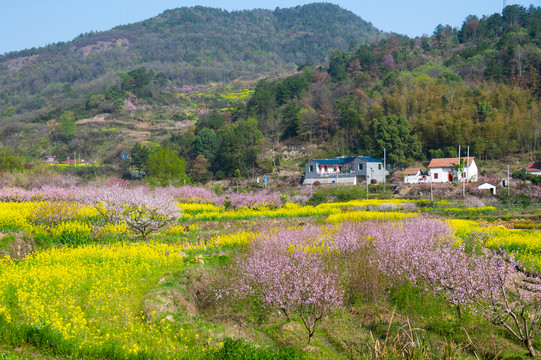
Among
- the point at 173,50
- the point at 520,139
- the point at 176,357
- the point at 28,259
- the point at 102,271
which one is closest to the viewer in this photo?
the point at 176,357

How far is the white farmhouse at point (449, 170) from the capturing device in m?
46.0

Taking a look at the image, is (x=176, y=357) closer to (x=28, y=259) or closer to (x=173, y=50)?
(x=28, y=259)

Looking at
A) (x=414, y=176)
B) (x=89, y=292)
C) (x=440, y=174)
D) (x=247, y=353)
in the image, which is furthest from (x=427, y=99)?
(x=247, y=353)

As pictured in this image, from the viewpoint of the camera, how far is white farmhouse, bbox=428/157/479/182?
4600cm

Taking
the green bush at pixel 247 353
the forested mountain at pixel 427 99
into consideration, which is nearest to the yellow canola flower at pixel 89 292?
the green bush at pixel 247 353

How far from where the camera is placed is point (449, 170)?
156 ft

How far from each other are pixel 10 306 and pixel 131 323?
2.43 meters

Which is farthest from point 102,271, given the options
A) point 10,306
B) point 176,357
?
point 176,357

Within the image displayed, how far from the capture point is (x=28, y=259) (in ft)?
36.2

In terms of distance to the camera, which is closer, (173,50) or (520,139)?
(520,139)

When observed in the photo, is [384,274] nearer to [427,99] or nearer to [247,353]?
[247,353]

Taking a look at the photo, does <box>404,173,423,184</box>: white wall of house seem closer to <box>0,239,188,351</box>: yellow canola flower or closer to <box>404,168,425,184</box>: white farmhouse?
<box>404,168,425,184</box>: white farmhouse

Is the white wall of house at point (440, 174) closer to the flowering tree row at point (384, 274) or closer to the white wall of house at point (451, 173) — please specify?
the white wall of house at point (451, 173)

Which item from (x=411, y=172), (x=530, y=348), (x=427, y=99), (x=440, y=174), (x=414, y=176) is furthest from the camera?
(x=427, y=99)
